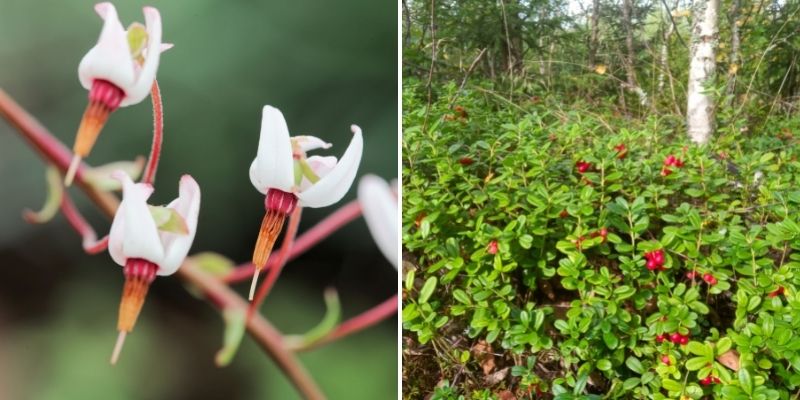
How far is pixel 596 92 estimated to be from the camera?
180 cm

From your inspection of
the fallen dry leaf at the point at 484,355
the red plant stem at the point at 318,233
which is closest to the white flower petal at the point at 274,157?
the red plant stem at the point at 318,233

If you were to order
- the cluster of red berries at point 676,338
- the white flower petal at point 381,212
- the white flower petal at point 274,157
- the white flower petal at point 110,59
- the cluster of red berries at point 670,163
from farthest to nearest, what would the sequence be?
the cluster of red berries at point 670,163, the cluster of red berries at point 676,338, the white flower petal at point 381,212, the white flower petal at point 274,157, the white flower petal at point 110,59

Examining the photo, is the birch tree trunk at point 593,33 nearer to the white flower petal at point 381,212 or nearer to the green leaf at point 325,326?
the white flower petal at point 381,212

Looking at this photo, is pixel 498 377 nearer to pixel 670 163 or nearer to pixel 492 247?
pixel 492 247

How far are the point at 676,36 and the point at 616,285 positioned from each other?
0.68 m

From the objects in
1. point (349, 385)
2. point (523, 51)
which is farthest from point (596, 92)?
point (349, 385)

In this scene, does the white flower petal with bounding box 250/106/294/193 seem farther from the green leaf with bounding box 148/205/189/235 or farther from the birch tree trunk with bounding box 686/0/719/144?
the birch tree trunk with bounding box 686/0/719/144

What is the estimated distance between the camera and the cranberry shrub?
154 cm

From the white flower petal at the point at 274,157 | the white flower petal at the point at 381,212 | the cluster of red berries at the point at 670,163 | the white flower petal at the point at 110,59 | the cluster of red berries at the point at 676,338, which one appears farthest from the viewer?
the cluster of red berries at the point at 670,163

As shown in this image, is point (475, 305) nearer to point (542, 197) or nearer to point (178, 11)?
point (542, 197)

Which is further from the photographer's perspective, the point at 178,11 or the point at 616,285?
the point at 616,285

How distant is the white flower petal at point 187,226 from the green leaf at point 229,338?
0.14 metres

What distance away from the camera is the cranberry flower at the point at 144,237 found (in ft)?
4.01

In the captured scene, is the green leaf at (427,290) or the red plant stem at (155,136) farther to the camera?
the green leaf at (427,290)
